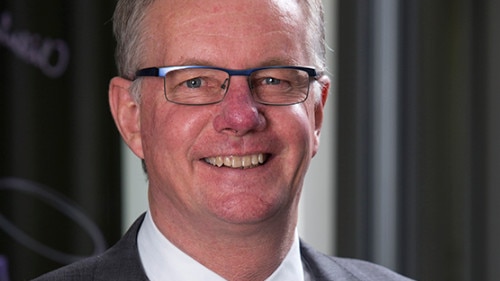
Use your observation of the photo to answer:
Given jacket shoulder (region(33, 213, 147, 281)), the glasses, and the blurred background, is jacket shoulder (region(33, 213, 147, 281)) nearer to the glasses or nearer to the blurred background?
the glasses

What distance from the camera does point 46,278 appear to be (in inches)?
63.3

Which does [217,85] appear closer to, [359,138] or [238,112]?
[238,112]

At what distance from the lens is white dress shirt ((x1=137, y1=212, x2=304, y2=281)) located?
62.7 inches

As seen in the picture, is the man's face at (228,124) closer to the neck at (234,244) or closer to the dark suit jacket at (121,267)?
the neck at (234,244)

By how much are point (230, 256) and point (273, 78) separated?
0.33m

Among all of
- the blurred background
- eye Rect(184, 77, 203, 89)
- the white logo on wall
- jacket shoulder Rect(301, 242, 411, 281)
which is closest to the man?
eye Rect(184, 77, 203, 89)

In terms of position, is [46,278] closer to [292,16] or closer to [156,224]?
[156,224]

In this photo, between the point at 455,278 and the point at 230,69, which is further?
the point at 455,278

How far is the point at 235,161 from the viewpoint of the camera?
1554 millimetres

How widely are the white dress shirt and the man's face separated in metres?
0.07

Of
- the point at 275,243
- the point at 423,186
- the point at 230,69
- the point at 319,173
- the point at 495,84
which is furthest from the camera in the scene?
the point at 319,173

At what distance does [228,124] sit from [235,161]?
87 millimetres

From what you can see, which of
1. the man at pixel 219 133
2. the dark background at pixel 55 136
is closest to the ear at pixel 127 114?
the man at pixel 219 133

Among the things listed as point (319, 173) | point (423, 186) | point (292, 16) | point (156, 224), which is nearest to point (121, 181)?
point (319, 173)
